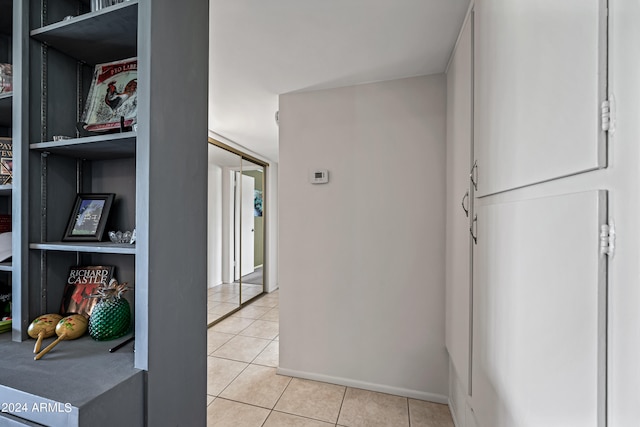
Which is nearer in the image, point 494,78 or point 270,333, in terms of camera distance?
point 494,78

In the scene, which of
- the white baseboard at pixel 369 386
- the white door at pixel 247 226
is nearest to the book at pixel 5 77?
the white baseboard at pixel 369 386

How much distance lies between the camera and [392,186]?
2.09 meters

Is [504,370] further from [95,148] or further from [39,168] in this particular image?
[39,168]

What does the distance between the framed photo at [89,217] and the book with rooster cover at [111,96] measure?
29 centimetres

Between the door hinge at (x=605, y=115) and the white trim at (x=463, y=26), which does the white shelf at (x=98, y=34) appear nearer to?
the door hinge at (x=605, y=115)

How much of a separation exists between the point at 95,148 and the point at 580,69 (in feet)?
4.90

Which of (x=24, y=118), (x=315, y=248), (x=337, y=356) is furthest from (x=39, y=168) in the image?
(x=337, y=356)

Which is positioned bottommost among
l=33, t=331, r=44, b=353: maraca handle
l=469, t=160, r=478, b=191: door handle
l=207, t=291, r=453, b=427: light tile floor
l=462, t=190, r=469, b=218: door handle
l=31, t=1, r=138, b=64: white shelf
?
l=207, t=291, r=453, b=427: light tile floor

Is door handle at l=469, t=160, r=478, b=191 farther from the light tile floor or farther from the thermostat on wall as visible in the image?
the light tile floor

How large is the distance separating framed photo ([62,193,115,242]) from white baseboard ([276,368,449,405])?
183cm

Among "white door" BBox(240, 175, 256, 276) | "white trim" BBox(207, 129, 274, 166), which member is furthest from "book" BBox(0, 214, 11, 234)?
"white door" BBox(240, 175, 256, 276)

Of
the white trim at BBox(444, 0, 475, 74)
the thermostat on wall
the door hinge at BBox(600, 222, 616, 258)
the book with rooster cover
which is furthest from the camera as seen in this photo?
the thermostat on wall

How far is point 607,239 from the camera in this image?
1.80 ft

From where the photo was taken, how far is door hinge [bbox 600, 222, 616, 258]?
537 millimetres
